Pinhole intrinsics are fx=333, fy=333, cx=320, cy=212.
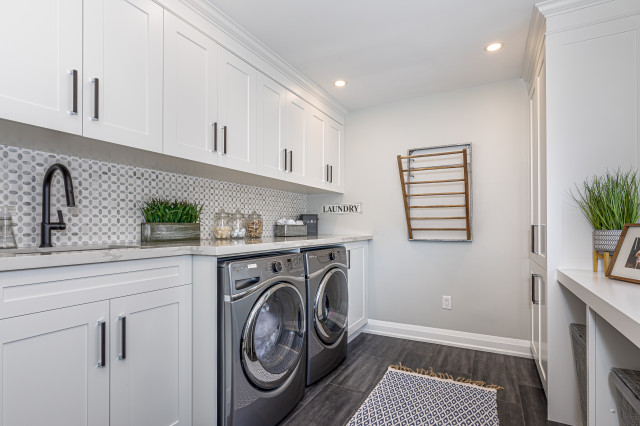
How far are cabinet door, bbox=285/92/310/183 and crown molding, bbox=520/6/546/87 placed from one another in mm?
1690

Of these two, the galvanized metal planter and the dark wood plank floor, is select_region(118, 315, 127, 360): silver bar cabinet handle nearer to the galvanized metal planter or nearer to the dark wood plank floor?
the galvanized metal planter

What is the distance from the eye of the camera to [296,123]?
9.20 ft

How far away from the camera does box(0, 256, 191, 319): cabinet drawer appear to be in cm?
104

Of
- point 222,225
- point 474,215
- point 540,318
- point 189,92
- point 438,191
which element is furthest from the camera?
point 438,191

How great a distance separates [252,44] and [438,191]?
200cm

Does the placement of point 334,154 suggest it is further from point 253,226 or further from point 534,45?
point 534,45

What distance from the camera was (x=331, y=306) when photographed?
2.49m

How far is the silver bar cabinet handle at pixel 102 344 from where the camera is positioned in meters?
1.25

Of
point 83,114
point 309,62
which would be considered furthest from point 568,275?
point 83,114

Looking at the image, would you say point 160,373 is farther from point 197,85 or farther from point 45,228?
point 197,85

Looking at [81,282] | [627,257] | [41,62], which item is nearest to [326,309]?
[81,282]

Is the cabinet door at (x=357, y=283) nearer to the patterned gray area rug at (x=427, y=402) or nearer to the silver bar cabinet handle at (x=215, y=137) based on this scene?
the patterned gray area rug at (x=427, y=402)

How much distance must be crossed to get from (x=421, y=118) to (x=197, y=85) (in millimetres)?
2124

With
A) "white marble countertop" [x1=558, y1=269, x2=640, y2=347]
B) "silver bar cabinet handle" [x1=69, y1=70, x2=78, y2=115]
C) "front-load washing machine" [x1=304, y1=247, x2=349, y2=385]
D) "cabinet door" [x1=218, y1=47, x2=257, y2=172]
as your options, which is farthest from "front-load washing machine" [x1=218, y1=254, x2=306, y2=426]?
"white marble countertop" [x1=558, y1=269, x2=640, y2=347]
